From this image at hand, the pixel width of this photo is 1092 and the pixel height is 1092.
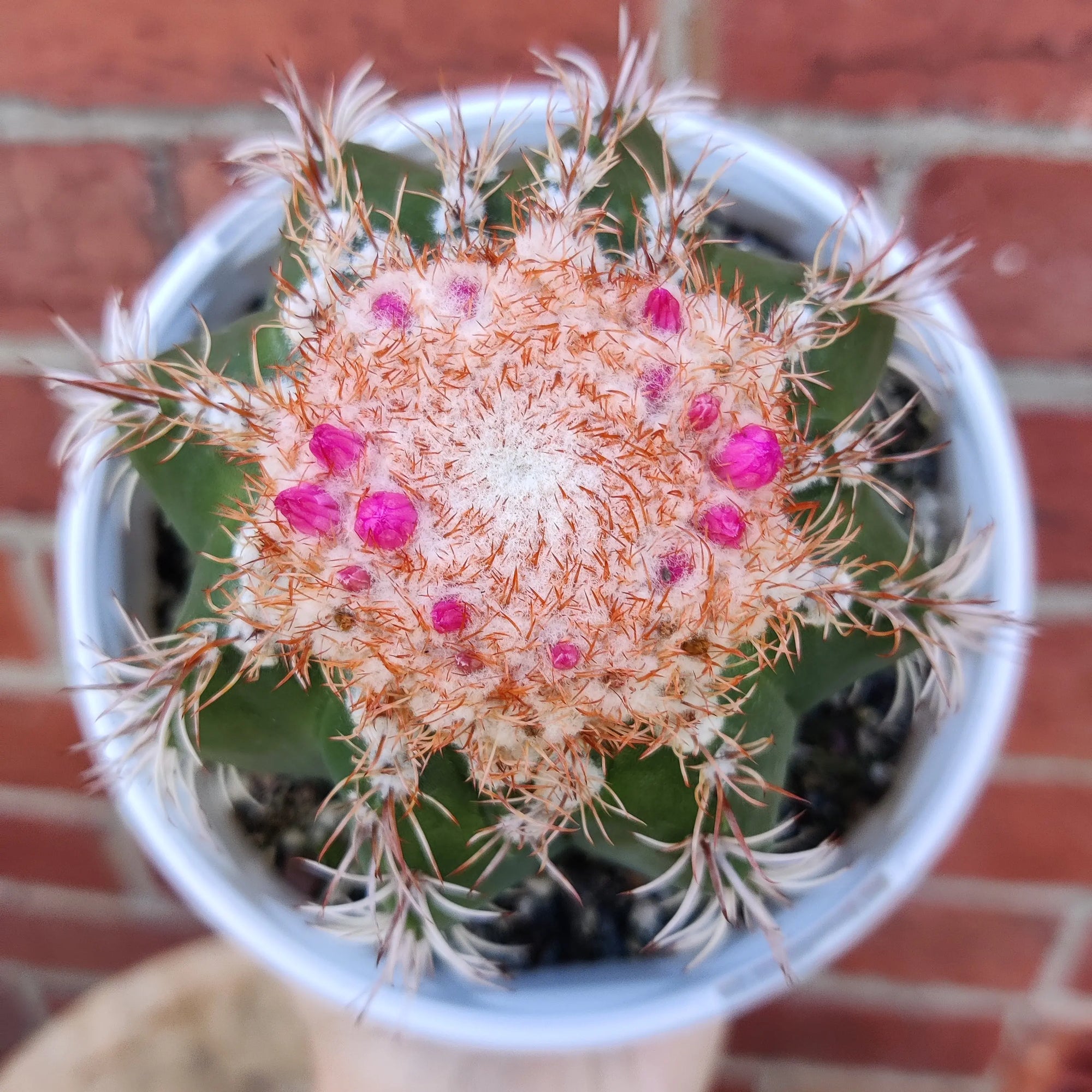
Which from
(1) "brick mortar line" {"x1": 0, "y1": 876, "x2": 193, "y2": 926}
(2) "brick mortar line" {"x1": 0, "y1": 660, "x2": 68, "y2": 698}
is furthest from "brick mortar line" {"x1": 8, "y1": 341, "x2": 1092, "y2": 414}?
(1) "brick mortar line" {"x1": 0, "y1": 876, "x2": 193, "y2": 926}

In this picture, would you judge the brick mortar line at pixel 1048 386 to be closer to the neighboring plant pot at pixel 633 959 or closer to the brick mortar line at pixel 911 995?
the neighboring plant pot at pixel 633 959

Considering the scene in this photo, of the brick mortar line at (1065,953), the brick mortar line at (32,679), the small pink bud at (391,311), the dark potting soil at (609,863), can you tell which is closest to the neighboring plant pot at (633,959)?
the dark potting soil at (609,863)

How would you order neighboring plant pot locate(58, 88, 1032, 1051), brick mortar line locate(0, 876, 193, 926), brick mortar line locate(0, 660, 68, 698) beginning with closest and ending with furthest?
neighboring plant pot locate(58, 88, 1032, 1051) → brick mortar line locate(0, 660, 68, 698) → brick mortar line locate(0, 876, 193, 926)

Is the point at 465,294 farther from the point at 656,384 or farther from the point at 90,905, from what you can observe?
the point at 90,905

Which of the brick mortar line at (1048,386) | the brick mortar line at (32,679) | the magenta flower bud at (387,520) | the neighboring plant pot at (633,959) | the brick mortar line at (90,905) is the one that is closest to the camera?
the magenta flower bud at (387,520)

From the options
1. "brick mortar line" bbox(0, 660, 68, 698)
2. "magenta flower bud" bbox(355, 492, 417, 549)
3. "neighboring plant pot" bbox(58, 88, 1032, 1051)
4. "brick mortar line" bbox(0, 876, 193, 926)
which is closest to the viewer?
"magenta flower bud" bbox(355, 492, 417, 549)

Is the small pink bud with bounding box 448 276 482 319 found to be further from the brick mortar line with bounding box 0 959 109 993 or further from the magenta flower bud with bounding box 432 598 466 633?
the brick mortar line with bounding box 0 959 109 993

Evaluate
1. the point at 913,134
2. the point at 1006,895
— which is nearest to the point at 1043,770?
the point at 1006,895
